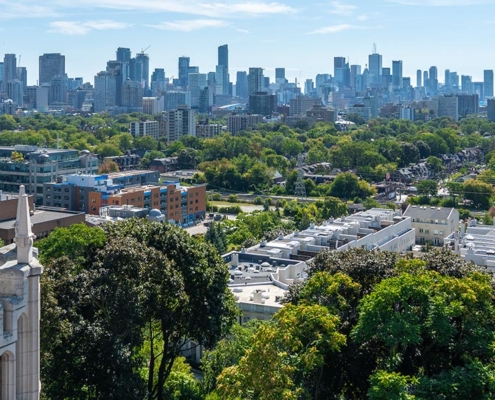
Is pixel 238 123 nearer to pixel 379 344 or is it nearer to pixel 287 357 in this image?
pixel 379 344

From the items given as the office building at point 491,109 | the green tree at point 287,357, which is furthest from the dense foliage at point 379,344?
the office building at point 491,109

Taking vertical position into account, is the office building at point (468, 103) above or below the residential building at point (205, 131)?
above

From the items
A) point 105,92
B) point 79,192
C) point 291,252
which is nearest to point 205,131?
point 79,192

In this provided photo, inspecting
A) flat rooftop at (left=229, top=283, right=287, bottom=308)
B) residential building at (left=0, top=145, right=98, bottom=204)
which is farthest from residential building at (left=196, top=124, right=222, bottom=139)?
flat rooftop at (left=229, top=283, right=287, bottom=308)

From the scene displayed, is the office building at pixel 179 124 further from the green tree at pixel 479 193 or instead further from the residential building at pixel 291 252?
the residential building at pixel 291 252

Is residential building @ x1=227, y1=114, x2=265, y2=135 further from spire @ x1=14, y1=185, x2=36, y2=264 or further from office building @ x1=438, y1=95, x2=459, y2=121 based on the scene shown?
spire @ x1=14, y1=185, x2=36, y2=264

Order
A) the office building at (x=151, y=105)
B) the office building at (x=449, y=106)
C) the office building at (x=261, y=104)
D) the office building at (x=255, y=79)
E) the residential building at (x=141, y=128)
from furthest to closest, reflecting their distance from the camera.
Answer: the office building at (x=255, y=79) → the office building at (x=449, y=106) → the office building at (x=151, y=105) → the office building at (x=261, y=104) → the residential building at (x=141, y=128)
